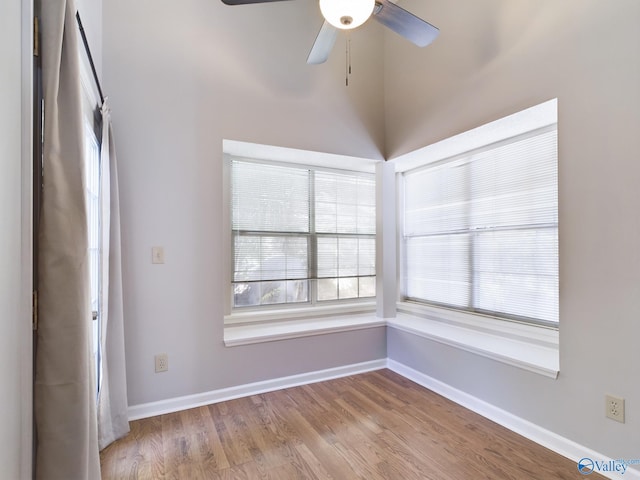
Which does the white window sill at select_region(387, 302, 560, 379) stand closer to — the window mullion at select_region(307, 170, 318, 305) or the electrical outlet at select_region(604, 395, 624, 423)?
the electrical outlet at select_region(604, 395, 624, 423)

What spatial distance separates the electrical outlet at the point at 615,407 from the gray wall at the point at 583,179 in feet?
0.09

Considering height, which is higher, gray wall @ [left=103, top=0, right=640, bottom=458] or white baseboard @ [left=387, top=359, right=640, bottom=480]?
gray wall @ [left=103, top=0, right=640, bottom=458]

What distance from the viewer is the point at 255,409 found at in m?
2.52

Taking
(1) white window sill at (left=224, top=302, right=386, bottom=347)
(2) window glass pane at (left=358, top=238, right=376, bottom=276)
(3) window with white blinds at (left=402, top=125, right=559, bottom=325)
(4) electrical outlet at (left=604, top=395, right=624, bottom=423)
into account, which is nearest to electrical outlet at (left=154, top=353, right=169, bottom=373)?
(1) white window sill at (left=224, top=302, right=386, bottom=347)

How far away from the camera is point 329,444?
6.81 feet

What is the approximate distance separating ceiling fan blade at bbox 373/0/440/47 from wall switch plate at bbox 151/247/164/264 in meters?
2.12

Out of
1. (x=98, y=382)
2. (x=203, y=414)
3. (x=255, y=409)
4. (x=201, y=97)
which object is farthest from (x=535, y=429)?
(x=201, y=97)

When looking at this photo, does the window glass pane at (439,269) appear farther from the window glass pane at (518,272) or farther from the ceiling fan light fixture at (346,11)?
the ceiling fan light fixture at (346,11)

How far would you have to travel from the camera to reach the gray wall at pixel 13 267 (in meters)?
0.92

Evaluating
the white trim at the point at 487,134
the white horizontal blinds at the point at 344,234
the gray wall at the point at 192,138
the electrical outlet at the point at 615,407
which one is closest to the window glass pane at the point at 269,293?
the white horizontal blinds at the point at 344,234

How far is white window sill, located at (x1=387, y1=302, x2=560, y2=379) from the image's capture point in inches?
87.2

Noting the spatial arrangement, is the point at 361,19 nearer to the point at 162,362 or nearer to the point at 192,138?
the point at 192,138

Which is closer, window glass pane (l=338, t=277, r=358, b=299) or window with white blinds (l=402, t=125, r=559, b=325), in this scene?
window with white blinds (l=402, t=125, r=559, b=325)

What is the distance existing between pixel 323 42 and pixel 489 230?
2.08 metres
